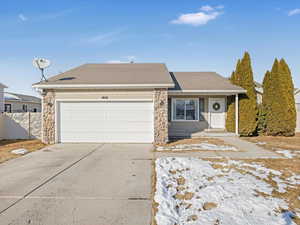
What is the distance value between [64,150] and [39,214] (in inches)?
200

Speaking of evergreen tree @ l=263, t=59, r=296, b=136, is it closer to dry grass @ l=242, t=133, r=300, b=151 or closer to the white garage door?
dry grass @ l=242, t=133, r=300, b=151

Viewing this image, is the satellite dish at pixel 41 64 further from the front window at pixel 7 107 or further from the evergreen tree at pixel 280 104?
the front window at pixel 7 107

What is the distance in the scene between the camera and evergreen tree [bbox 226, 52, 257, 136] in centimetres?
1092

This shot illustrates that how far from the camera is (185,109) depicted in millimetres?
12367

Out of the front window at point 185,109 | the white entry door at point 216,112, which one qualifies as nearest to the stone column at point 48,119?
the front window at point 185,109

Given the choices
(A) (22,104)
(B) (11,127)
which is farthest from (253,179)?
(A) (22,104)

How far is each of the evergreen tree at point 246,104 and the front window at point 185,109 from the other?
6.76ft

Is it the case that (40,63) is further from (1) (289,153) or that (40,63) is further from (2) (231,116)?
(1) (289,153)

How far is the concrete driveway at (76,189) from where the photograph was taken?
3012 mm

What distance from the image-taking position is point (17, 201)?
3.52m

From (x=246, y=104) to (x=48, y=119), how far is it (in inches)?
→ 426

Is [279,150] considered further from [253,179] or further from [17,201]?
[17,201]

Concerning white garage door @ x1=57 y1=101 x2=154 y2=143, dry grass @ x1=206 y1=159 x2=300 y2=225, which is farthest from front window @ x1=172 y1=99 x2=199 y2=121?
dry grass @ x1=206 y1=159 x2=300 y2=225

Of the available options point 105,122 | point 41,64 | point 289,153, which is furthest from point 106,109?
point 289,153
